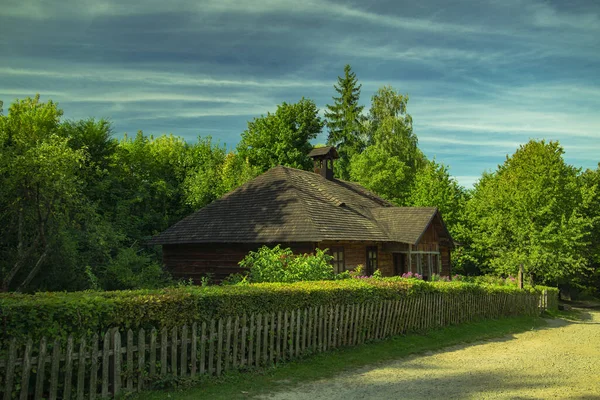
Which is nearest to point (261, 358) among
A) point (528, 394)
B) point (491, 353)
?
point (528, 394)

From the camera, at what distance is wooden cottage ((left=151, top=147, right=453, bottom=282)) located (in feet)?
75.8

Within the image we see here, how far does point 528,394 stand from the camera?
8.97 meters

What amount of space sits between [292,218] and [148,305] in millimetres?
14815

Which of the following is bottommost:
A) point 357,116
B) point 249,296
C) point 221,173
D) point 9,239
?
point 249,296

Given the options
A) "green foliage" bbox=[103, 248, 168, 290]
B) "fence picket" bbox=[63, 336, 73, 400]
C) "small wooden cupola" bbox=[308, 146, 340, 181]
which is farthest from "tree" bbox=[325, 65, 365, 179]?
"fence picket" bbox=[63, 336, 73, 400]

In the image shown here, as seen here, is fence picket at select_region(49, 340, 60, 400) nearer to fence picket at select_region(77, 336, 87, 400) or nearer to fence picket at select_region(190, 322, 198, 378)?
fence picket at select_region(77, 336, 87, 400)

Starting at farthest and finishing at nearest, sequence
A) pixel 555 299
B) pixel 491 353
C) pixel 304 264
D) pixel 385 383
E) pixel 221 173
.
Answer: pixel 221 173 → pixel 555 299 → pixel 304 264 → pixel 491 353 → pixel 385 383

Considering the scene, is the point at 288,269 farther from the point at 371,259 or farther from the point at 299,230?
the point at 371,259

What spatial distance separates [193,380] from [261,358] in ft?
6.29

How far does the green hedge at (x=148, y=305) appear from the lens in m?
7.39

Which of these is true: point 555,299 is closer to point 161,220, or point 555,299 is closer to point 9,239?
point 161,220

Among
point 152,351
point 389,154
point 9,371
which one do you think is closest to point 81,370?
point 9,371

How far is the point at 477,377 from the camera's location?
33.7 feet

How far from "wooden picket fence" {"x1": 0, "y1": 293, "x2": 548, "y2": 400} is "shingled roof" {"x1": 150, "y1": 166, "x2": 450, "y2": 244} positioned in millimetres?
8590
